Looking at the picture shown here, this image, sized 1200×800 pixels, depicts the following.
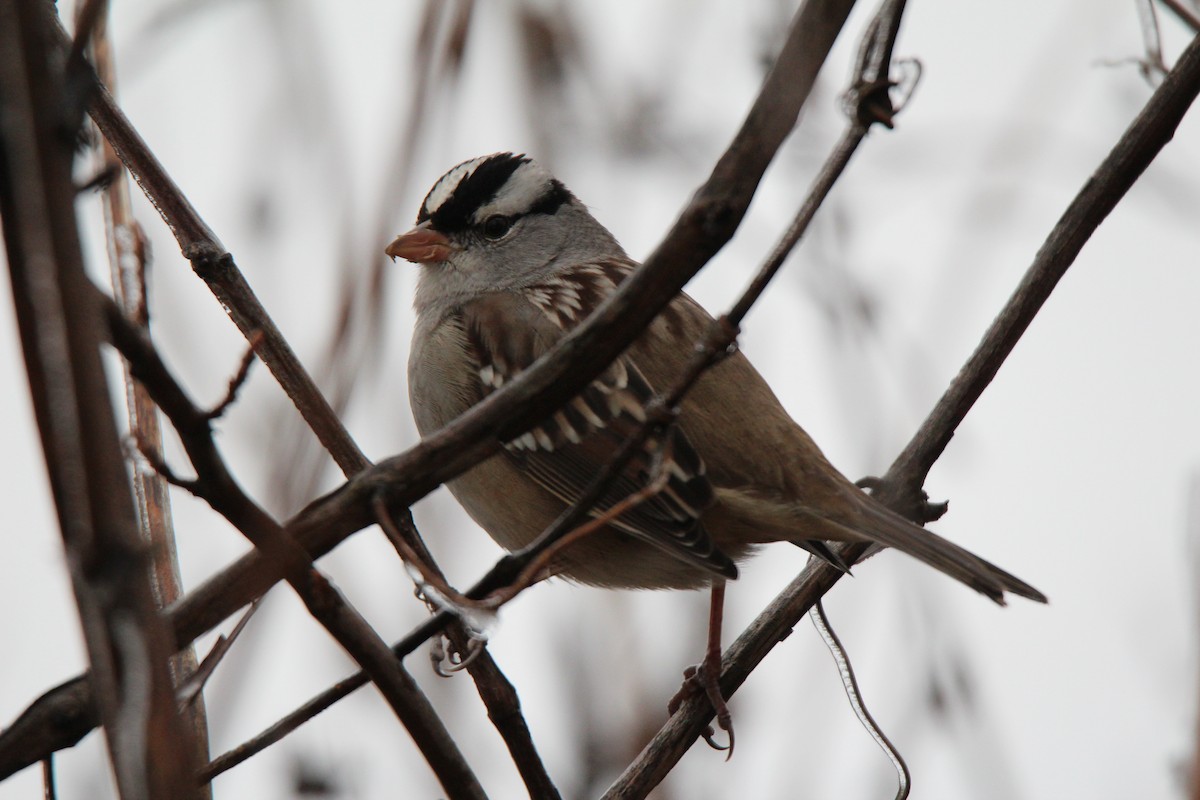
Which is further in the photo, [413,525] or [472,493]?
[472,493]

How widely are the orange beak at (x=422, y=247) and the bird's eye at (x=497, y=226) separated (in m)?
0.12

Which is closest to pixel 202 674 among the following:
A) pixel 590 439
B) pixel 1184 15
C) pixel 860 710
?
pixel 860 710

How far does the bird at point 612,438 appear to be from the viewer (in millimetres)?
2480

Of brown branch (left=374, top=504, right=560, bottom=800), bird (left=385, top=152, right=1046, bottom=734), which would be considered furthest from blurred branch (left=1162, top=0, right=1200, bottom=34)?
brown branch (left=374, top=504, right=560, bottom=800)

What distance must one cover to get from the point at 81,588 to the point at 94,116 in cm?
112

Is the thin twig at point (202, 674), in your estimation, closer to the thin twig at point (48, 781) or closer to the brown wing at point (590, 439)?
the thin twig at point (48, 781)

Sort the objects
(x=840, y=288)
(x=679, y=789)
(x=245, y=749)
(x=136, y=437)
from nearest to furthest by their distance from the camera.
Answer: (x=136, y=437) < (x=245, y=749) < (x=840, y=288) < (x=679, y=789)

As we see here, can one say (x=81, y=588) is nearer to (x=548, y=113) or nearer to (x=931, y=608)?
(x=931, y=608)

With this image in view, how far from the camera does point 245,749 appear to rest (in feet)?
4.53

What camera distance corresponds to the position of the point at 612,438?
2.80m

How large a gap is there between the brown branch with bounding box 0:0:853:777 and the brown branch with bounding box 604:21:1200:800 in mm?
817

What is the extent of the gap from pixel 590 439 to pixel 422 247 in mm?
817

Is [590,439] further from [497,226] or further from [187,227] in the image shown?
[187,227]

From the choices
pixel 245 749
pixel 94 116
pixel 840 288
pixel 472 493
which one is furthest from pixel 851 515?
pixel 94 116
